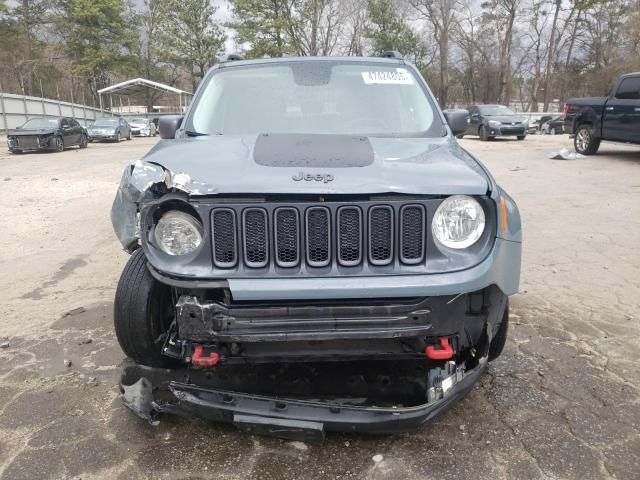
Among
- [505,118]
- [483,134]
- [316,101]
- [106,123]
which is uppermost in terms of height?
[316,101]

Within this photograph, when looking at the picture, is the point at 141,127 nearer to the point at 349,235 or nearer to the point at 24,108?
the point at 24,108

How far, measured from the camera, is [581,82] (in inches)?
1925

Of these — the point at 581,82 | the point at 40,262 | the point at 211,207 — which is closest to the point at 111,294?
the point at 40,262

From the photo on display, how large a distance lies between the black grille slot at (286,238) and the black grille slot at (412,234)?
0.45 meters

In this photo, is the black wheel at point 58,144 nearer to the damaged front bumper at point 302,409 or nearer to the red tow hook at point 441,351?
the damaged front bumper at point 302,409

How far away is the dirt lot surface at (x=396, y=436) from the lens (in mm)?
A: 2436

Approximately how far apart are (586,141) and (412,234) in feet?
45.9

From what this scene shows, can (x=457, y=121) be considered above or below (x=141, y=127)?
above

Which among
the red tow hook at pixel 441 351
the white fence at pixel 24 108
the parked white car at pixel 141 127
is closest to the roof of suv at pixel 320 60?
the red tow hook at pixel 441 351

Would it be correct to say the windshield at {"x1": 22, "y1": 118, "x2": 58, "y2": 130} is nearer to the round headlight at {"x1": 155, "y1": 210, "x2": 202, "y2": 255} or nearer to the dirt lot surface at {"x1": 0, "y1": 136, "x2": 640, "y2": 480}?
the dirt lot surface at {"x1": 0, "y1": 136, "x2": 640, "y2": 480}

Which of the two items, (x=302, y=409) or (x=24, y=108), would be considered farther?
(x=24, y=108)

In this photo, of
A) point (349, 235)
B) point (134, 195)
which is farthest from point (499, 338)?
point (134, 195)

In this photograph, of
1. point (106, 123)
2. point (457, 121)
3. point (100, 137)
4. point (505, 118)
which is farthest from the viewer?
point (106, 123)

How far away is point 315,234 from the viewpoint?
89.5 inches
